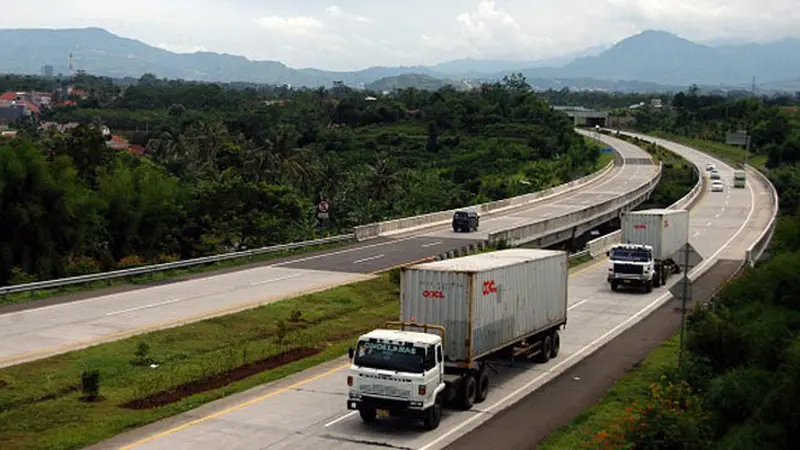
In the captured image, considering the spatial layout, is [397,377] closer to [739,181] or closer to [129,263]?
[129,263]

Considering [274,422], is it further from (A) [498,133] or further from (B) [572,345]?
(A) [498,133]

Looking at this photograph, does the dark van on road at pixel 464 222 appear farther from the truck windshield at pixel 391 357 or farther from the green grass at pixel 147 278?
the truck windshield at pixel 391 357

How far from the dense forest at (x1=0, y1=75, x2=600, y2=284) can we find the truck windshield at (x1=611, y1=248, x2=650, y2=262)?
71.6 feet

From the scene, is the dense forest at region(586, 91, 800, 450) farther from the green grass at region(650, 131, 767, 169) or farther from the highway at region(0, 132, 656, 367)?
the green grass at region(650, 131, 767, 169)

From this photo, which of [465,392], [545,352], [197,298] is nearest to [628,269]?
[545,352]

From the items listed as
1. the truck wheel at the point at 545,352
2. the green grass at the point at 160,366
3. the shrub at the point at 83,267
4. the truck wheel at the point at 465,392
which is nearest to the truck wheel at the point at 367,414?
the truck wheel at the point at 465,392

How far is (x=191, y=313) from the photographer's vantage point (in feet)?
113

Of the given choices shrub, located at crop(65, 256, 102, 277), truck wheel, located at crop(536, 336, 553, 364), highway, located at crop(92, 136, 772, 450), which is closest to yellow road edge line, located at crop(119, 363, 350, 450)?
highway, located at crop(92, 136, 772, 450)

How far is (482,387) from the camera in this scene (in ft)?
77.6

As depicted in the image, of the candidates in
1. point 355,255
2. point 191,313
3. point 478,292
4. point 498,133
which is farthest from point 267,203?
point 498,133

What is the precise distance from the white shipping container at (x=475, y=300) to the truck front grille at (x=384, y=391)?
2.93 meters

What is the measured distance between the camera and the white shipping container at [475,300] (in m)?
22.9

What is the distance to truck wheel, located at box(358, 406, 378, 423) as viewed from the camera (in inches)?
815

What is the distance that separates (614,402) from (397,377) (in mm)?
6491
